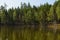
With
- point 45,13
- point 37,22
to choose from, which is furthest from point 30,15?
point 45,13

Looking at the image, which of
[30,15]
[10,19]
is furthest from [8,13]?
[30,15]

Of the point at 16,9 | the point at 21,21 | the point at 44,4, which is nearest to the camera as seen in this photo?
the point at 44,4

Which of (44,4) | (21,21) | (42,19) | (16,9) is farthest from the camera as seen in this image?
(16,9)

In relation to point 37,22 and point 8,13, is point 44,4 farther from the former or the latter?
point 8,13

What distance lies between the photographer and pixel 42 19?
92.7 metres

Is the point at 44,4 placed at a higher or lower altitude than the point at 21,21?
higher

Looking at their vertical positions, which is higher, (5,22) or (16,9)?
(16,9)

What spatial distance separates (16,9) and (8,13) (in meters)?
7.52

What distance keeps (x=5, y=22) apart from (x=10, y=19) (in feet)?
13.1

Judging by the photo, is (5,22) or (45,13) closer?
(45,13)

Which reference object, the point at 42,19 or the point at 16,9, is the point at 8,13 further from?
the point at 42,19

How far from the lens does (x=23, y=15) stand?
115 meters

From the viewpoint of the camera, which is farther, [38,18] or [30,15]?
[30,15]

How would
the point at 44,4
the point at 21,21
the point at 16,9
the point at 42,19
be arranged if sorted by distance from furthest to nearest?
the point at 16,9, the point at 21,21, the point at 44,4, the point at 42,19
